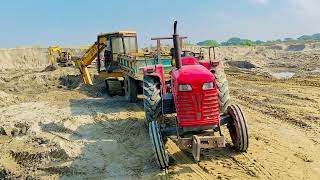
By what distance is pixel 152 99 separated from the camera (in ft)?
33.0

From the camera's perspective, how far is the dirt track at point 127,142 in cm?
824

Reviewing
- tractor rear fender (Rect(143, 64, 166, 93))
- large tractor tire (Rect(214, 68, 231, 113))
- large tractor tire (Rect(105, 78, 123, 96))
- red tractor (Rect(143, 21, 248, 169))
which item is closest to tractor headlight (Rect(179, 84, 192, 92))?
red tractor (Rect(143, 21, 248, 169))

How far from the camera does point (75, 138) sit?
10.8 metres

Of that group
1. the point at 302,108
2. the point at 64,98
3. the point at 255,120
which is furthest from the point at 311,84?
the point at 64,98

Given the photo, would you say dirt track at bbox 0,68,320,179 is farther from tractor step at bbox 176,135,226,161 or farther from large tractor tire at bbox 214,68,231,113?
large tractor tire at bbox 214,68,231,113

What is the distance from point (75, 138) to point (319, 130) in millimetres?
6354

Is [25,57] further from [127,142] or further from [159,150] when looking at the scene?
[159,150]

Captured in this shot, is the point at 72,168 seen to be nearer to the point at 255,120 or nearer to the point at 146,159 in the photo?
the point at 146,159

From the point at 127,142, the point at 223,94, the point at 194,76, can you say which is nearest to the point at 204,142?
the point at 194,76

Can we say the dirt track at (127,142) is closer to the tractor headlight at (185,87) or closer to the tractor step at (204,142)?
the tractor step at (204,142)

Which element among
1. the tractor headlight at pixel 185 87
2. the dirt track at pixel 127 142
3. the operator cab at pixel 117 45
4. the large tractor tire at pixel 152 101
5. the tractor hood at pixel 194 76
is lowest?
the dirt track at pixel 127 142

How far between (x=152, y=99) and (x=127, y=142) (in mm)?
1270

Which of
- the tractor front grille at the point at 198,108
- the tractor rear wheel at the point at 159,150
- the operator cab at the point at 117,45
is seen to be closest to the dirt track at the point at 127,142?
the tractor rear wheel at the point at 159,150

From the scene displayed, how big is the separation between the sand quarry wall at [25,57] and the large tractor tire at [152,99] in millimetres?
40710
